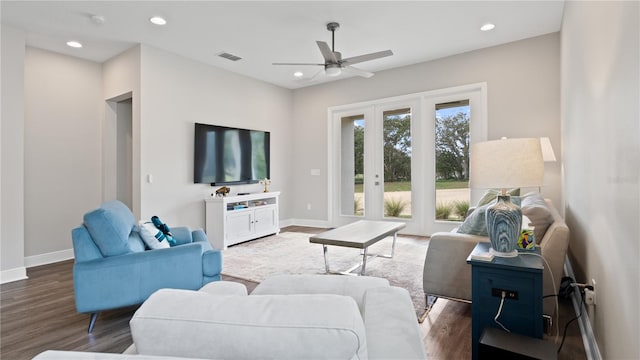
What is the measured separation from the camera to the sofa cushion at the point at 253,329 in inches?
25.7

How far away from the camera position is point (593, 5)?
1885 mm

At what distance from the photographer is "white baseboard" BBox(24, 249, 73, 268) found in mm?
4070

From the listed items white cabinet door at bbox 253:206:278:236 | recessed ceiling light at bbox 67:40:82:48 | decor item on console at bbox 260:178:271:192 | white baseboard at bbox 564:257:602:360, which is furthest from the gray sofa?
recessed ceiling light at bbox 67:40:82:48

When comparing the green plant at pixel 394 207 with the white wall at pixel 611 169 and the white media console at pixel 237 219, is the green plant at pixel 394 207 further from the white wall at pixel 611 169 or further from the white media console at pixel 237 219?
the white wall at pixel 611 169

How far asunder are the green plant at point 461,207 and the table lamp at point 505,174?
10.8ft

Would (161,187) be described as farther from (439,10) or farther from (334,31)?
(439,10)

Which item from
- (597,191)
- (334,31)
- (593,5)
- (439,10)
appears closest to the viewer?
(597,191)

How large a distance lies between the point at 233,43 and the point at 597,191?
421 cm

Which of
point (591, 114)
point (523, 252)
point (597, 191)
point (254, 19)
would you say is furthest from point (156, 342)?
point (254, 19)

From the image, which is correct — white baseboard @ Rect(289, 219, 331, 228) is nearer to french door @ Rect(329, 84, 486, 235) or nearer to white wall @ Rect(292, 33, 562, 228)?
french door @ Rect(329, 84, 486, 235)

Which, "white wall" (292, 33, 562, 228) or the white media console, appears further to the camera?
the white media console

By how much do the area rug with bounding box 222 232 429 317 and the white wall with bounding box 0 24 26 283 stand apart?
7.27 ft

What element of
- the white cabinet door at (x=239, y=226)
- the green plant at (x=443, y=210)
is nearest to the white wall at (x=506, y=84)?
the green plant at (x=443, y=210)

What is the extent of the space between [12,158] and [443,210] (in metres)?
5.63
